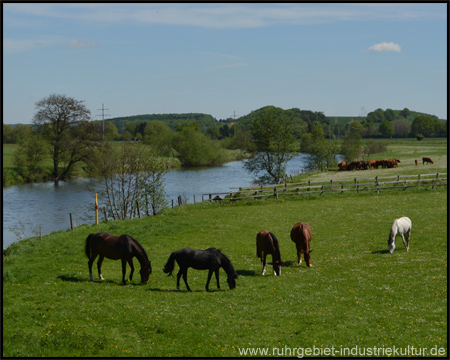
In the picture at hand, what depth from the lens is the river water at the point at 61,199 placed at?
126 feet

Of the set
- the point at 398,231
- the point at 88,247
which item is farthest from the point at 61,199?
the point at 398,231

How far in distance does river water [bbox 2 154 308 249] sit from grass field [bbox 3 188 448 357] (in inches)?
479

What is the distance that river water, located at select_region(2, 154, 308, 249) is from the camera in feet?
126

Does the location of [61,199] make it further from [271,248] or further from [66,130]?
[271,248]

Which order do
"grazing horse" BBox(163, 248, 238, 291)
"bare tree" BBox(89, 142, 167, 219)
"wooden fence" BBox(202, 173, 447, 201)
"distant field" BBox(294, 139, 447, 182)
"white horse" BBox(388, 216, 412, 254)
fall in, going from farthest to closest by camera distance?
"distant field" BBox(294, 139, 447, 182), "wooden fence" BBox(202, 173, 447, 201), "bare tree" BBox(89, 142, 167, 219), "white horse" BBox(388, 216, 412, 254), "grazing horse" BBox(163, 248, 238, 291)

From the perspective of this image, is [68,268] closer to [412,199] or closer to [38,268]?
[38,268]

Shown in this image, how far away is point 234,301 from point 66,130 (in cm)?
6097

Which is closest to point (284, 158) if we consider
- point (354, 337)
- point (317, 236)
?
point (317, 236)

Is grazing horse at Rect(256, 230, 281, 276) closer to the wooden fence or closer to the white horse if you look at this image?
the white horse

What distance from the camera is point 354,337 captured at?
1147cm

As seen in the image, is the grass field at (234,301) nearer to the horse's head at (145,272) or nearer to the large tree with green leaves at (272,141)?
the horse's head at (145,272)

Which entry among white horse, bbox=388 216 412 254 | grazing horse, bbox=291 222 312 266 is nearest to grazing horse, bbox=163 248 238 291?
grazing horse, bbox=291 222 312 266

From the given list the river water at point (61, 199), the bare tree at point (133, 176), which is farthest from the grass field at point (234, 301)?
the bare tree at point (133, 176)

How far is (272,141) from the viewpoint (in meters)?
56.3
